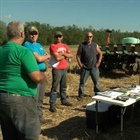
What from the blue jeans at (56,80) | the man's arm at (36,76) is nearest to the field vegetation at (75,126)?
the blue jeans at (56,80)

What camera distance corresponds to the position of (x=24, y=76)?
312 centimetres

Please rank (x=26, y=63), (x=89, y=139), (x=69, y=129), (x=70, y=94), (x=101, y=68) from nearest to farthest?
(x=26, y=63), (x=89, y=139), (x=69, y=129), (x=70, y=94), (x=101, y=68)

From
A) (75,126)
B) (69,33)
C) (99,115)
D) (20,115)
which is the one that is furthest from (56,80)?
(69,33)

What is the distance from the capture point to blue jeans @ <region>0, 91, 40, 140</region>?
10.1ft

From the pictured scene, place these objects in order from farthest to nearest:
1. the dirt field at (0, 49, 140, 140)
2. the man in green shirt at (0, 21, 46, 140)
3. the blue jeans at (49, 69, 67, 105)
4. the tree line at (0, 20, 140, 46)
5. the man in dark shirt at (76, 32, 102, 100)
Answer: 1. the tree line at (0, 20, 140, 46)
2. the man in dark shirt at (76, 32, 102, 100)
3. the blue jeans at (49, 69, 67, 105)
4. the dirt field at (0, 49, 140, 140)
5. the man in green shirt at (0, 21, 46, 140)

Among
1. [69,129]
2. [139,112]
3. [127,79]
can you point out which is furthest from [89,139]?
[127,79]

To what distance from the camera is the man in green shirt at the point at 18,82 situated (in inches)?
120

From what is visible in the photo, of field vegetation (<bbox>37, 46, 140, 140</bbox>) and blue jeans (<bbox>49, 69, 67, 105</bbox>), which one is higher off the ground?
blue jeans (<bbox>49, 69, 67, 105</bbox>)

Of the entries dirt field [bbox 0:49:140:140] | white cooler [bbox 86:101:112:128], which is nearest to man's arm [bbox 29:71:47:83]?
dirt field [bbox 0:49:140:140]

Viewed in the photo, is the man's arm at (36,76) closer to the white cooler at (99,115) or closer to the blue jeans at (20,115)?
the blue jeans at (20,115)

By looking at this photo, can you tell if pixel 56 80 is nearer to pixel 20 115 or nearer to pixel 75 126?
pixel 75 126

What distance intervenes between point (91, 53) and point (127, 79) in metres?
4.07

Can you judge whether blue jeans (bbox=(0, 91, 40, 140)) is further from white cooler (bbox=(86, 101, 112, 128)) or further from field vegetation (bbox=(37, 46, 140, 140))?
white cooler (bbox=(86, 101, 112, 128))

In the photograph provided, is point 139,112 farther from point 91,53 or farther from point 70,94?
point 70,94
